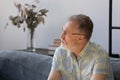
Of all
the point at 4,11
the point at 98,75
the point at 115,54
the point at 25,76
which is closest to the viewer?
the point at 98,75

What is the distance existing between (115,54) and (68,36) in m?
1.59

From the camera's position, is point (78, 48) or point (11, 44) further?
→ point (11, 44)

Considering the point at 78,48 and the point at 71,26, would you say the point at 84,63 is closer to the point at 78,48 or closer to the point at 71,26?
the point at 78,48

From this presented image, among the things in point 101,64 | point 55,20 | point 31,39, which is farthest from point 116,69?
point 55,20

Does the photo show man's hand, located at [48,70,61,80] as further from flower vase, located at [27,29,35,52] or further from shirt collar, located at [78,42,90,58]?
flower vase, located at [27,29,35,52]

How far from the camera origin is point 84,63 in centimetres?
144

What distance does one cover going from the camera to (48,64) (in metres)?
1.90

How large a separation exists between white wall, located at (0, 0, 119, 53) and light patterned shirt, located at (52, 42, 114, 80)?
166 cm

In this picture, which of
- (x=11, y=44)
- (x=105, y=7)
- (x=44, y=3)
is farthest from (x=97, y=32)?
(x=11, y=44)

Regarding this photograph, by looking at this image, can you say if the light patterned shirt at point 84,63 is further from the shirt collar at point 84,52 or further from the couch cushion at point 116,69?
the couch cushion at point 116,69

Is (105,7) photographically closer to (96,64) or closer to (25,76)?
(25,76)

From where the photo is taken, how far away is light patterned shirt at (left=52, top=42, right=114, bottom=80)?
1.38m

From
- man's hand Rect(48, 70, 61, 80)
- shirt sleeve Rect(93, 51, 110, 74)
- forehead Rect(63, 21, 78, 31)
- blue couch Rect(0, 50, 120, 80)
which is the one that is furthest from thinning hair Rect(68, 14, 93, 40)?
blue couch Rect(0, 50, 120, 80)

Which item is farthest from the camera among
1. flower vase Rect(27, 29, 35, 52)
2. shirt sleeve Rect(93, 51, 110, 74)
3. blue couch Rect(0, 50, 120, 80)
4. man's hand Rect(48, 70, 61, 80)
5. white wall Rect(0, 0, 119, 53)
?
flower vase Rect(27, 29, 35, 52)
